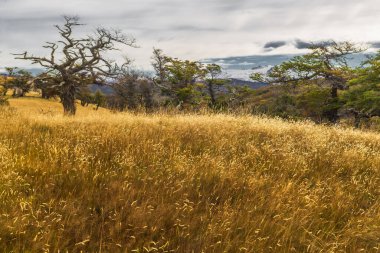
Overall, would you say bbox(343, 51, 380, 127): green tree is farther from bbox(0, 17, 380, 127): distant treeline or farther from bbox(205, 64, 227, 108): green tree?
bbox(205, 64, 227, 108): green tree

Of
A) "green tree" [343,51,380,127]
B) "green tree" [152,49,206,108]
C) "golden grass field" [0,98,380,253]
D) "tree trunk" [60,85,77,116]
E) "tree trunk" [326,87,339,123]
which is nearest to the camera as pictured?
"golden grass field" [0,98,380,253]

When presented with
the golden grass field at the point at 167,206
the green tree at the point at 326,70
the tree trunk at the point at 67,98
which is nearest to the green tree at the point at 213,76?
the green tree at the point at 326,70

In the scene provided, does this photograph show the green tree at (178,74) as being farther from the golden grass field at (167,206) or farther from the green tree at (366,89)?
the golden grass field at (167,206)

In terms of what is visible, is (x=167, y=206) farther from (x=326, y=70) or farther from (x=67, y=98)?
(x=326, y=70)

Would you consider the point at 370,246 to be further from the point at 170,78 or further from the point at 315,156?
the point at 170,78

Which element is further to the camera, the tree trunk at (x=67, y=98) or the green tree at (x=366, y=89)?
the green tree at (x=366, y=89)

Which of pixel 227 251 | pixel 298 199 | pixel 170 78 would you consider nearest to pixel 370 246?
pixel 298 199

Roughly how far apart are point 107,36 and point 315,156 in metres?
22.3

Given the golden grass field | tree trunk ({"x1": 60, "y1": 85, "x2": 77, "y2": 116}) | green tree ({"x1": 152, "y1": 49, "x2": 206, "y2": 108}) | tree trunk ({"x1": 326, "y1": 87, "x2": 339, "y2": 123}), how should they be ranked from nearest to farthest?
the golden grass field < tree trunk ({"x1": 60, "y1": 85, "x2": 77, "y2": 116}) < tree trunk ({"x1": 326, "y1": 87, "x2": 339, "y2": 123}) < green tree ({"x1": 152, "y1": 49, "x2": 206, "y2": 108})

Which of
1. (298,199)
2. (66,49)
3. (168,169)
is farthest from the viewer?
(66,49)

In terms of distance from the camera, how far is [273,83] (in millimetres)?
40000

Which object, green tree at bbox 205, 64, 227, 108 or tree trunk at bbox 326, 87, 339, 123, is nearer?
tree trunk at bbox 326, 87, 339, 123

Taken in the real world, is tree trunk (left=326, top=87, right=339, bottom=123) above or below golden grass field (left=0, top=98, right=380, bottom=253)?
below

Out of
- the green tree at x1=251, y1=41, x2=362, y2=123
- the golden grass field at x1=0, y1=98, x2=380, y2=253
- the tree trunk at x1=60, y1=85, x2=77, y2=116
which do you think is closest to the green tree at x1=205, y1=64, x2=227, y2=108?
the green tree at x1=251, y1=41, x2=362, y2=123
